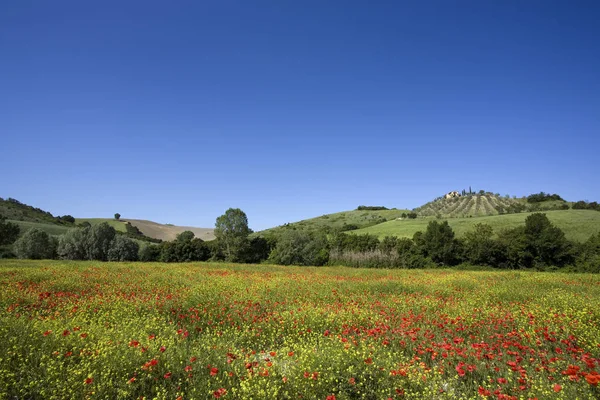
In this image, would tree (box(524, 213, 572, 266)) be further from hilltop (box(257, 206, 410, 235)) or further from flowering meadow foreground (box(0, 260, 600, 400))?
hilltop (box(257, 206, 410, 235))

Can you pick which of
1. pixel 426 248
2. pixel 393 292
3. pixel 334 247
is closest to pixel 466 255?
pixel 426 248

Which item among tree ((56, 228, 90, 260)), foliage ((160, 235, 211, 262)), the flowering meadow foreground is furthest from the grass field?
tree ((56, 228, 90, 260))

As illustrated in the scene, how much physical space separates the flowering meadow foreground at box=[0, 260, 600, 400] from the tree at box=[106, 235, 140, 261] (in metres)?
46.5

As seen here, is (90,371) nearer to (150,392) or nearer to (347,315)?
(150,392)

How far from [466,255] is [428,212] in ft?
248

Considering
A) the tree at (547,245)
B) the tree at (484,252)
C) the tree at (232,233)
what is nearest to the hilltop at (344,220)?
the tree at (232,233)

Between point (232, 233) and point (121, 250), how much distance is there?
18686mm

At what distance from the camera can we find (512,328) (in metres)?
8.47

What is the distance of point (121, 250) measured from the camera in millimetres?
55031

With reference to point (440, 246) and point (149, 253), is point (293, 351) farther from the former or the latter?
point (149, 253)

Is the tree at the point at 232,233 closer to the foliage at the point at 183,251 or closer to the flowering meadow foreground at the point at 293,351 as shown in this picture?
the foliage at the point at 183,251

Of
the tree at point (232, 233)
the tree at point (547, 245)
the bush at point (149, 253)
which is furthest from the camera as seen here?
the tree at point (232, 233)

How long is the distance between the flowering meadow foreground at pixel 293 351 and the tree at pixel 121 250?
1831 inches

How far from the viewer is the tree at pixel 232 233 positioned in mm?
61531
